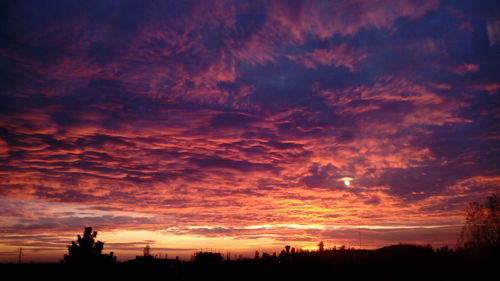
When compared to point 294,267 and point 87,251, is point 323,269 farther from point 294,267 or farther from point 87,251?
point 87,251

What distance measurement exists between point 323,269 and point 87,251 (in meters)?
40.9

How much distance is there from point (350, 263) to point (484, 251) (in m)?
20.1

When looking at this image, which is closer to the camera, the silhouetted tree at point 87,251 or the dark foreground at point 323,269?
the silhouetted tree at point 87,251

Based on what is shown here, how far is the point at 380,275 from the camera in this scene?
52812 mm

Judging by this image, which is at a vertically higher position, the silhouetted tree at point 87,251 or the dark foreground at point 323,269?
the silhouetted tree at point 87,251

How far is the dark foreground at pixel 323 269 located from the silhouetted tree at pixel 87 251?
2.39 feet

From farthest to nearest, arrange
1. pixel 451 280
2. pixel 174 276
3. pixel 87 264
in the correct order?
pixel 451 280 → pixel 174 276 → pixel 87 264

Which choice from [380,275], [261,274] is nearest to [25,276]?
[261,274]

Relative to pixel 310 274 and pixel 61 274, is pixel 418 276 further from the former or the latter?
pixel 61 274

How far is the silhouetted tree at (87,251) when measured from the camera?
92.3ft

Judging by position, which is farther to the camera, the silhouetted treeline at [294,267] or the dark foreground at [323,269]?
the dark foreground at [323,269]

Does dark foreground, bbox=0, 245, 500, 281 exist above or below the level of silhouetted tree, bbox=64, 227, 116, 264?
below

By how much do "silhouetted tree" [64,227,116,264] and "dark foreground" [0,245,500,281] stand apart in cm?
73

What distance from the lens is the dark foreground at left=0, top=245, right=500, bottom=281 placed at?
137 ft
